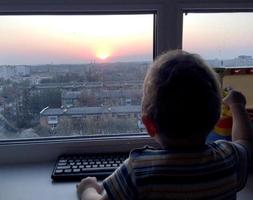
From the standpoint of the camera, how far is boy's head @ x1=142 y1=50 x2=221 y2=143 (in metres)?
0.81

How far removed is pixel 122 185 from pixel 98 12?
80 cm

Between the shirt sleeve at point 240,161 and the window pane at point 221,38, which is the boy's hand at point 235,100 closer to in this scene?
the shirt sleeve at point 240,161

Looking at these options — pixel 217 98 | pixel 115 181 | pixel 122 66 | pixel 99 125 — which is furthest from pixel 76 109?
pixel 217 98

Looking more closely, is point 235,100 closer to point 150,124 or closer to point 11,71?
point 150,124

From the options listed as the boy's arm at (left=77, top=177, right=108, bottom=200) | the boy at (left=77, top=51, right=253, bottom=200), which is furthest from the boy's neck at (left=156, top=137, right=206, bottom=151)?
the boy's arm at (left=77, top=177, right=108, bottom=200)

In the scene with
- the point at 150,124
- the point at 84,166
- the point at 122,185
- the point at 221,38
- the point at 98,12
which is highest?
the point at 98,12

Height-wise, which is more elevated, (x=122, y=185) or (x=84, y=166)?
(x=122, y=185)

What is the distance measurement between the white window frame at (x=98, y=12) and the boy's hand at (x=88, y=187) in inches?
13.0

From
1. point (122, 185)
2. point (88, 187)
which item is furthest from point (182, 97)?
point (88, 187)

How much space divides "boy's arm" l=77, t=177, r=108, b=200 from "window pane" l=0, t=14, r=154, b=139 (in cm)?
39

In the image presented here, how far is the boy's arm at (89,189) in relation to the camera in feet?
3.42

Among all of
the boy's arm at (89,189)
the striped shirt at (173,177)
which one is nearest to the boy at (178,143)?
the striped shirt at (173,177)

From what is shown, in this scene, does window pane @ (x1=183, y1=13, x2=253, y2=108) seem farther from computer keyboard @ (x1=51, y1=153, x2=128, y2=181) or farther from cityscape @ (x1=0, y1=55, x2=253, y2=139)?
computer keyboard @ (x1=51, y1=153, x2=128, y2=181)

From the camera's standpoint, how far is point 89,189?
108cm
